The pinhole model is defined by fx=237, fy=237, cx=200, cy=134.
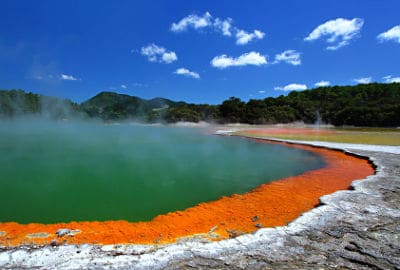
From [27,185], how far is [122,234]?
5912 millimetres

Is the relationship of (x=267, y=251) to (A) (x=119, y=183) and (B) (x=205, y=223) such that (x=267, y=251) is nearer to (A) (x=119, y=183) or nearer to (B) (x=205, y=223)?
(B) (x=205, y=223)

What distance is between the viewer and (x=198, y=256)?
3523mm

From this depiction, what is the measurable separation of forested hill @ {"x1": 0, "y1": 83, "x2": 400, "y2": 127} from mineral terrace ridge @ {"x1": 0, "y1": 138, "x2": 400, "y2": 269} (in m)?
58.8

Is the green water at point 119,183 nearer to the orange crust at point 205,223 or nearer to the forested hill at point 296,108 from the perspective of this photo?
the orange crust at point 205,223

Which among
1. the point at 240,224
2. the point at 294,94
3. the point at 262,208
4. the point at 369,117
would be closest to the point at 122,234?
the point at 240,224

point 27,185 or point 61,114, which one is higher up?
point 61,114

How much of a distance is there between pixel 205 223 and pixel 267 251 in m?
1.94

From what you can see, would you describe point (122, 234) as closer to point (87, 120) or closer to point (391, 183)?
point (391, 183)

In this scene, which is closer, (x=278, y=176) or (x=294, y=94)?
(x=278, y=176)

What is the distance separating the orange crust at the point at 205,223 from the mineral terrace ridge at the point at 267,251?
1.70ft

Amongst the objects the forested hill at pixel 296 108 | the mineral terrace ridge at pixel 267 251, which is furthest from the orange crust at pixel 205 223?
the forested hill at pixel 296 108

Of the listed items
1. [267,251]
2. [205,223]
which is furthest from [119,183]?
[267,251]

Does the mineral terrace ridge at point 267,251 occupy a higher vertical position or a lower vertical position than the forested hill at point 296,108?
lower

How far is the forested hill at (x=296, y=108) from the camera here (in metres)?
55.7
